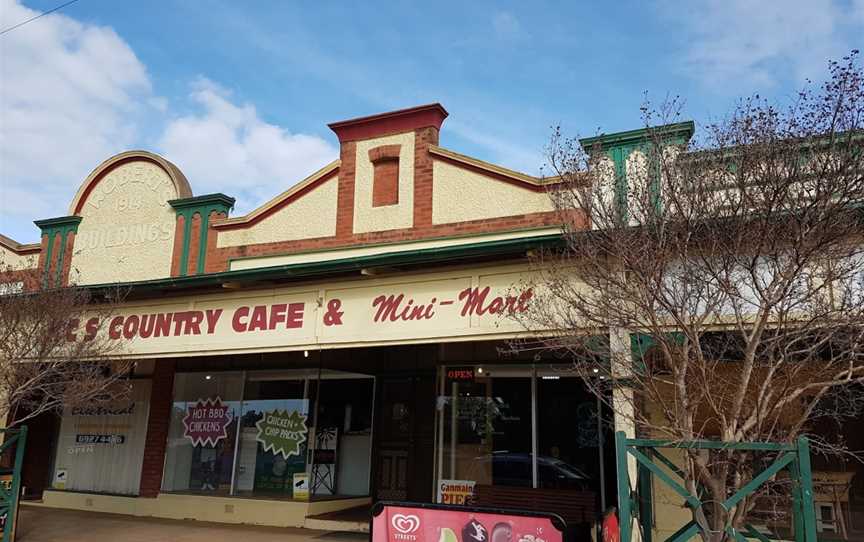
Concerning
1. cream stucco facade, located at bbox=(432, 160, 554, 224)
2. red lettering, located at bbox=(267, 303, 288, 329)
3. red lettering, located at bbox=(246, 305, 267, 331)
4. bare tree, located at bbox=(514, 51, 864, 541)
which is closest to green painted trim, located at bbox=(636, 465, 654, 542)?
bare tree, located at bbox=(514, 51, 864, 541)

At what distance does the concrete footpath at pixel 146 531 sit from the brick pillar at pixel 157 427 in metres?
0.72

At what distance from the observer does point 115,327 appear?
1147cm

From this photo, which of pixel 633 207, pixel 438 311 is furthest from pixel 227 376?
pixel 633 207

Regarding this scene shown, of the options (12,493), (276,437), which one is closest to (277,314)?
(276,437)

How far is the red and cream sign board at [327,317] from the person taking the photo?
8594mm

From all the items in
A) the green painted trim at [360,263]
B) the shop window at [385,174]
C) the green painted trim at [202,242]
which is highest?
the shop window at [385,174]

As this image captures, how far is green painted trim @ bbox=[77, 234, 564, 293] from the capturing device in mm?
8250

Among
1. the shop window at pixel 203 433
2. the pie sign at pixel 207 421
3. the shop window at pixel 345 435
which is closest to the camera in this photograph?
the shop window at pixel 345 435

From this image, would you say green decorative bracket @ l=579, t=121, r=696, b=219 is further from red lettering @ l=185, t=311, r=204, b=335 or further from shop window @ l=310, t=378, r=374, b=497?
shop window @ l=310, t=378, r=374, b=497

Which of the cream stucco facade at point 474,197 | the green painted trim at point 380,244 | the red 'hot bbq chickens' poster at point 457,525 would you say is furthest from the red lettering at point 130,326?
the red 'hot bbq chickens' poster at point 457,525

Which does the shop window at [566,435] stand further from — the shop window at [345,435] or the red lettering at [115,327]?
the red lettering at [115,327]

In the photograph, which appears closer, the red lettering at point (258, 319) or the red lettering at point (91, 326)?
the red lettering at point (258, 319)

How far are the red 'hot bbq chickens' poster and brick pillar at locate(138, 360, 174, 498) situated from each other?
8092mm

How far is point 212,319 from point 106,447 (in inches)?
243
